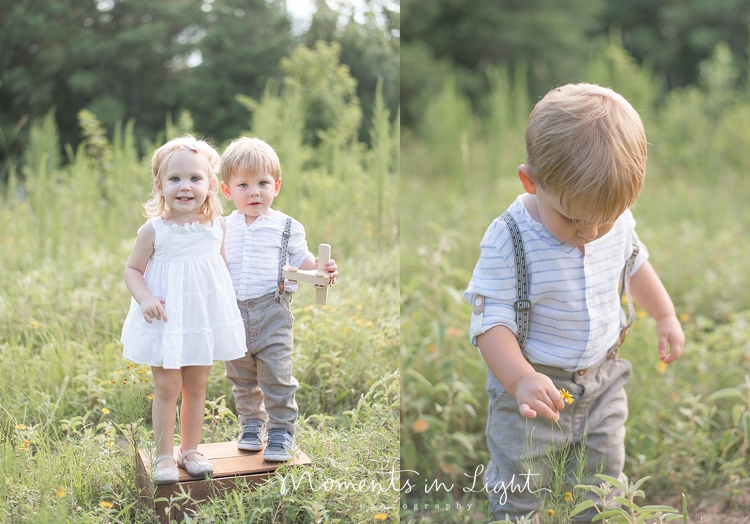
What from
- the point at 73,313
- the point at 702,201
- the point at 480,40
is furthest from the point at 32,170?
the point at 480,40

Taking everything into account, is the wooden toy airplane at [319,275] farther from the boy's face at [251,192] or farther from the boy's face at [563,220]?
the boy's face at [563,220]

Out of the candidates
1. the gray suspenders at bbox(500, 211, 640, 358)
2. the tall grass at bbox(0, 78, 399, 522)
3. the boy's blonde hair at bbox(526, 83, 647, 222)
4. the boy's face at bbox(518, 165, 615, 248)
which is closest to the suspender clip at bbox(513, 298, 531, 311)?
the gray suspenders at bbox(500, 211, 640, 358)

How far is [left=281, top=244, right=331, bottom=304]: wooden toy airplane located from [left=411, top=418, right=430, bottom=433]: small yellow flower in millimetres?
1217

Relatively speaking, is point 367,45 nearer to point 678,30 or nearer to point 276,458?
point 276,458

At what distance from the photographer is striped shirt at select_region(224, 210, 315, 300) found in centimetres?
176

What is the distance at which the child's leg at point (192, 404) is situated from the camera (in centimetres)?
174

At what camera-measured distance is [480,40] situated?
1189cm

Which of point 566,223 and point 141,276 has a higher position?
point 566,223

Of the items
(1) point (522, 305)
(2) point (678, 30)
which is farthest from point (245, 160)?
(2) point (678, 30)

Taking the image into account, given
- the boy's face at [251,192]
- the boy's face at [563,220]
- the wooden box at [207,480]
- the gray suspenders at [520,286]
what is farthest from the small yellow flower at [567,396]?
the boy's face at [251,192]

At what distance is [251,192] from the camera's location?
5.76ft

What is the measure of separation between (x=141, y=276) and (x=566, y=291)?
1070 millimetres

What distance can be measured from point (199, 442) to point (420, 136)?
858 centimetres

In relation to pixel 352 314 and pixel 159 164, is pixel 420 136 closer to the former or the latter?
pixel 352 314
